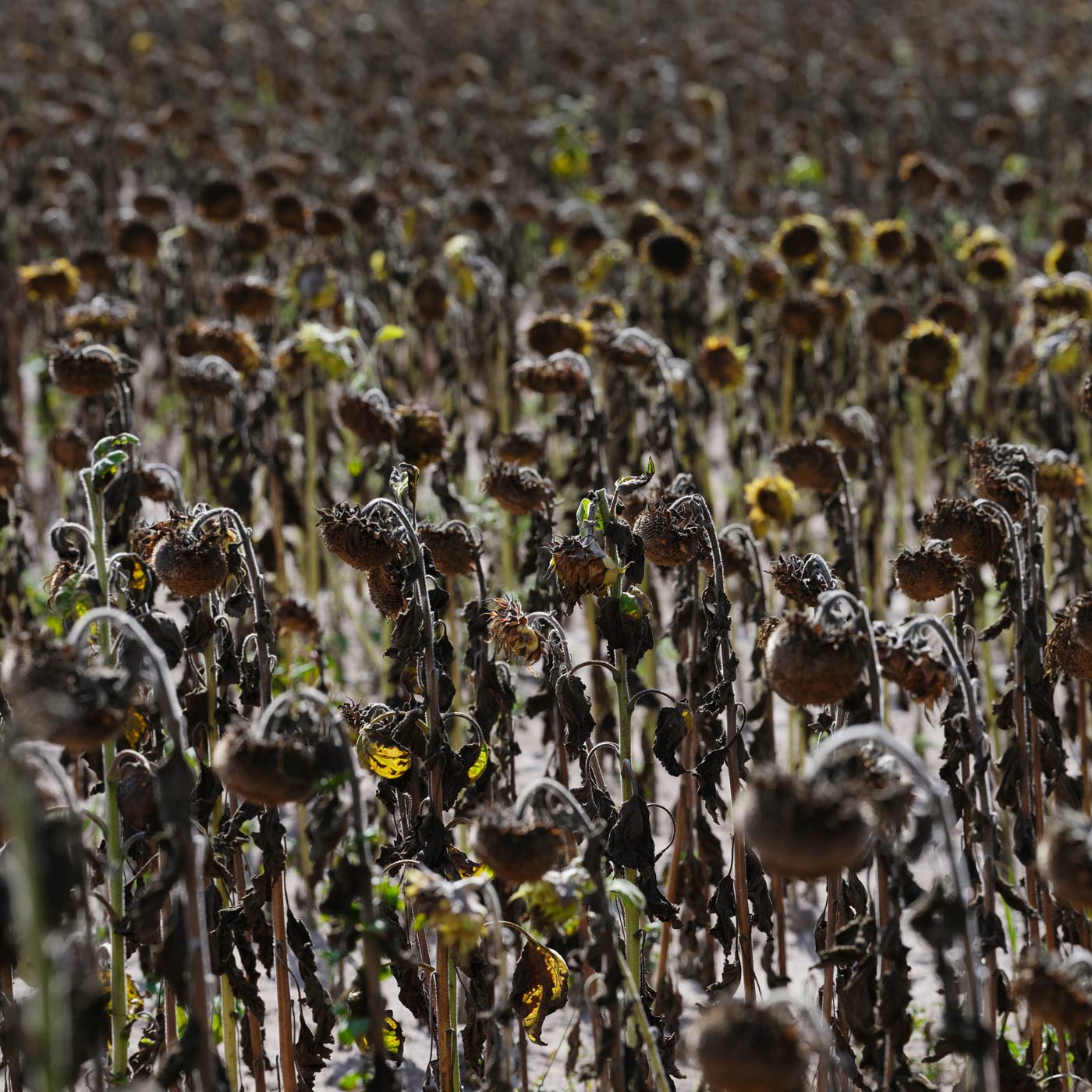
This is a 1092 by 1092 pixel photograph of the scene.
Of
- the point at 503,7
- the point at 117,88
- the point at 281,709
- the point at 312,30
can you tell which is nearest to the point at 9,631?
the point at 281,709

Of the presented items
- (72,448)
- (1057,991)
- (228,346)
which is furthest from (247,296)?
(1057,991)

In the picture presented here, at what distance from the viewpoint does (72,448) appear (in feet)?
14.1

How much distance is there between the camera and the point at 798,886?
4.25 metres

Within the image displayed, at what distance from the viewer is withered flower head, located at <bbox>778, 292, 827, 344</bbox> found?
5719 millimetres

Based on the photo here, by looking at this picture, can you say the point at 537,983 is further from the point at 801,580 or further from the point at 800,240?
the point at 800,240

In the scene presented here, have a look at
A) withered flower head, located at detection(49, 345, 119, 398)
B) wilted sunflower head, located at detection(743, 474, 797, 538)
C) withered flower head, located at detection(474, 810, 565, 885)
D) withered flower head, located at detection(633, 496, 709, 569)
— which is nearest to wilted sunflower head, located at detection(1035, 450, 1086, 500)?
wilted sunflower head, located at detection(743, 474, 797, 538)

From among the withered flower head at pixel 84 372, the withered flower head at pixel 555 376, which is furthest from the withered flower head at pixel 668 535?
the withered flower head at pixel 84 372

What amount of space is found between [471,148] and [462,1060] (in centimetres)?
820

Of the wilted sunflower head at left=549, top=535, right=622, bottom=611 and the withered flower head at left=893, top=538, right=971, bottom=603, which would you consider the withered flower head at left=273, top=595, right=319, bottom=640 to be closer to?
the wilted sunflower head at left=549, top=535, right=622, bottom=611

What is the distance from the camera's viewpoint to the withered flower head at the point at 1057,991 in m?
1.90

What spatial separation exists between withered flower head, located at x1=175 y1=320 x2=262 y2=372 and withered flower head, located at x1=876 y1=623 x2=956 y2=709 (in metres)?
2.93

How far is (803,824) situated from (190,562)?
Result: 121 centimetres

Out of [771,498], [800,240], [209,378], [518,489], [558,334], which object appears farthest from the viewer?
[800,240]

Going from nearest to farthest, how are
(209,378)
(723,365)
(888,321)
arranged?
1. (209,378)
2. (723,365)
3. (888,321)
